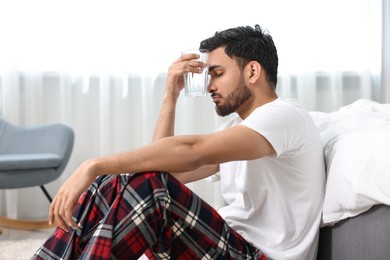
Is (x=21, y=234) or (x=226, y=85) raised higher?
(x=226, y=85)

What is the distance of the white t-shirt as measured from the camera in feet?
5.10

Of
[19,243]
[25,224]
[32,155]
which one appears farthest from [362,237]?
[25,224]

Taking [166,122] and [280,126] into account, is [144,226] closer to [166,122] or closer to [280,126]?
[280,126]

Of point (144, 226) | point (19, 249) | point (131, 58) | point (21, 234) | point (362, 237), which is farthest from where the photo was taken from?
point (131, 58)

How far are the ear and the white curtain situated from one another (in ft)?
7.67

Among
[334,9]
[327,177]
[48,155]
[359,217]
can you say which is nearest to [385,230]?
[359,217]

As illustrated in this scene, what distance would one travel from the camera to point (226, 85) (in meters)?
1.77

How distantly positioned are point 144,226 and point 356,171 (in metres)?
0.55

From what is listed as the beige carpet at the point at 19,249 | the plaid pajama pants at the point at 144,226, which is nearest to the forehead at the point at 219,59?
the plaid pajama pants at the point at 144,226

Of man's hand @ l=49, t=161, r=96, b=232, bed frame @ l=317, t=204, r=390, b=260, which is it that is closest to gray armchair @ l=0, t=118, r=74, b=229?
man's hand @ l=49, t=161, r=96, b=232

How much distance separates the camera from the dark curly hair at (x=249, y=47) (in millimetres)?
1791

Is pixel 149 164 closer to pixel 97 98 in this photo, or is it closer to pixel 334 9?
pixel 97 98

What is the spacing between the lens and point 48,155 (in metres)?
3.40

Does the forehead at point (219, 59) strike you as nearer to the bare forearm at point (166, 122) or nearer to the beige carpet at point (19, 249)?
the bare forearm at point (166, 122)
